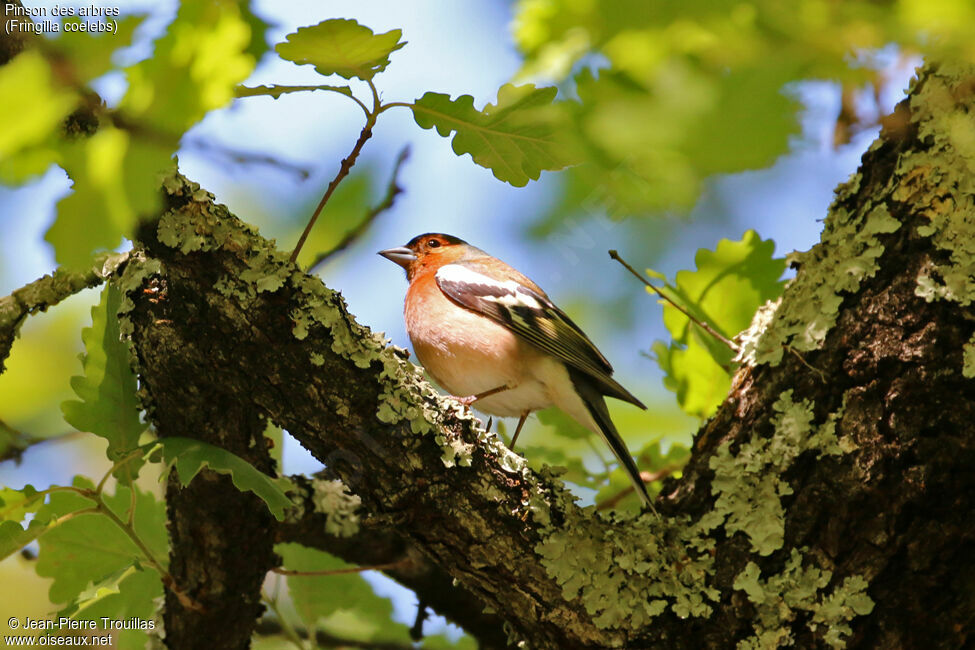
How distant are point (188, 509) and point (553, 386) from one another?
178 cm

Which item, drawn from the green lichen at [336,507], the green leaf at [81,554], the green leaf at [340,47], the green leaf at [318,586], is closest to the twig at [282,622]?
the green leaf at [318,586]

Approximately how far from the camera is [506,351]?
13.4 feet

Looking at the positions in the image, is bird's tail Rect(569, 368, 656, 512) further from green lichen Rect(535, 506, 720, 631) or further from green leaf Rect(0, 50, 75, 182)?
green leaf Rect(0, 50, 75, 182)

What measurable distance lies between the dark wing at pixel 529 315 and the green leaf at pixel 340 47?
2.30 metres

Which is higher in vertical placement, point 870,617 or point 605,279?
point 605,279

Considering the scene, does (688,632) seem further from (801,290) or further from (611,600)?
(801,290)

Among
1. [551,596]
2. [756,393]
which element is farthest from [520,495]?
[756,393]

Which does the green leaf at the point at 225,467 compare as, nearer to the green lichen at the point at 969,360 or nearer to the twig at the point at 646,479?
the twig at the point at 646,479

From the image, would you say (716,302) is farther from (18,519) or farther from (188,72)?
(188,72)

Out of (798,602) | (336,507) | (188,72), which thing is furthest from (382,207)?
(188,72)

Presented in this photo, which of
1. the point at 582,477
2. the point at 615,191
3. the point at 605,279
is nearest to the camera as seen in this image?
the point at 615,191

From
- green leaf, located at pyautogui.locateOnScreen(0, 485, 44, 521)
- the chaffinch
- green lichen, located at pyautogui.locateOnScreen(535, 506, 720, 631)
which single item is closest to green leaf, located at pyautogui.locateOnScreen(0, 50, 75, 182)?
green leaf, located at pyautogui.locateOnScreen(0, 485, 44, 521)

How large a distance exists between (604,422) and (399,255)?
2173 mm

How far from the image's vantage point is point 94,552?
2.94 meters
